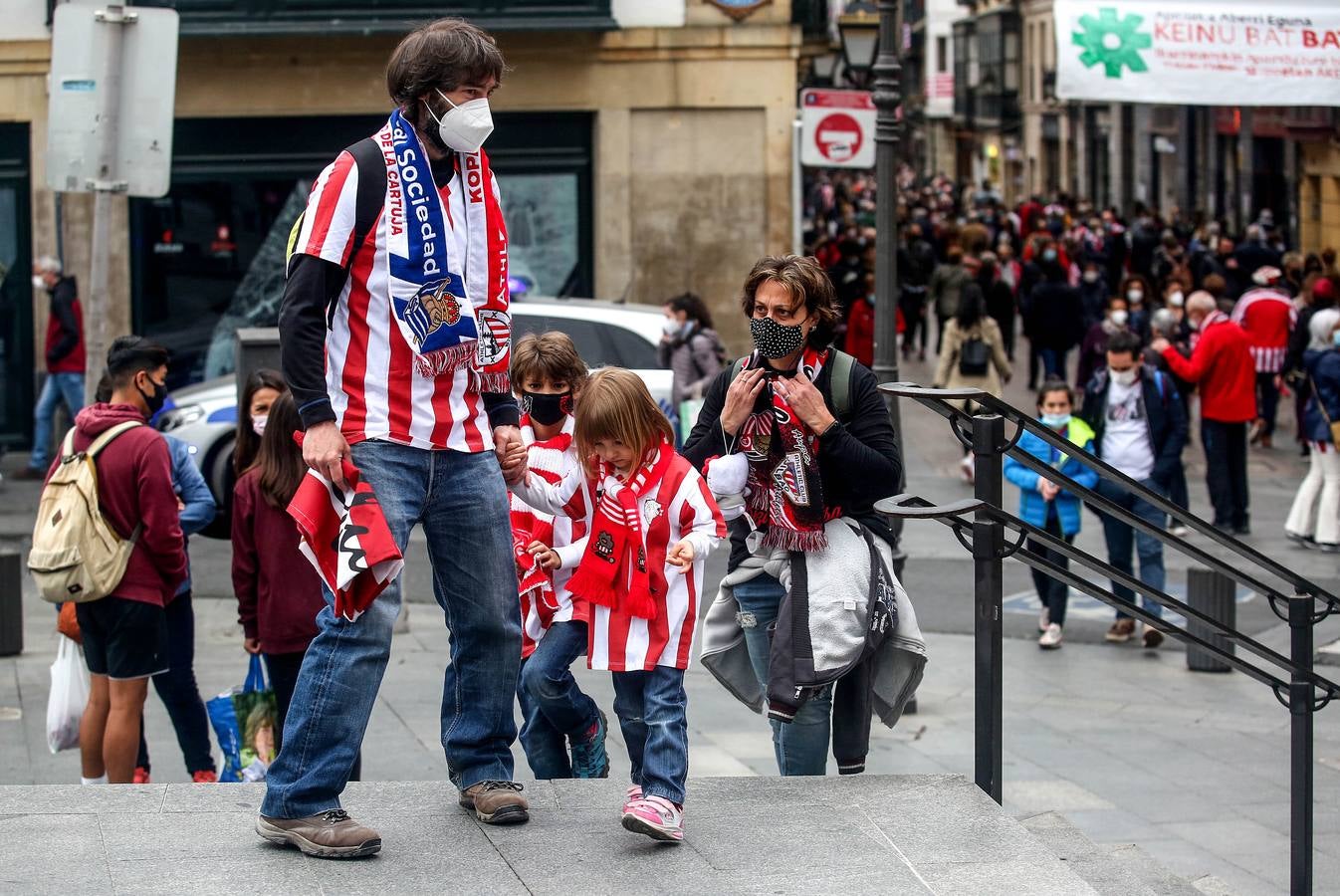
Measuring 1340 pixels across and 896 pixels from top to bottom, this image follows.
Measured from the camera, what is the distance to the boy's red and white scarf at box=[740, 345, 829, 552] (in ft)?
16.8

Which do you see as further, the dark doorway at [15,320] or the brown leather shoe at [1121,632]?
the dark doorway at [15,320]

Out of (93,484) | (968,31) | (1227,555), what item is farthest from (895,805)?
(968,31)

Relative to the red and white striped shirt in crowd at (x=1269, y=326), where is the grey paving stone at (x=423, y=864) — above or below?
below

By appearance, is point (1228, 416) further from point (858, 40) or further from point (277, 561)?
point (277, 561)

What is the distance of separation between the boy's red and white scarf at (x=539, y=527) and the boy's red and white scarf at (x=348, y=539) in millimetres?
1211

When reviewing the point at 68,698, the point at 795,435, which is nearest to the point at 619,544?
the point at 795,435

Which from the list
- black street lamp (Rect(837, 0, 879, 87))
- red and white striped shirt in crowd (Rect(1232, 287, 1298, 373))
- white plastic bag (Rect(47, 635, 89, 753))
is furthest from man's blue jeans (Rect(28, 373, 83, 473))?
red and white striped shirt in crowd (Rect(1232, 287, 1298, 373))

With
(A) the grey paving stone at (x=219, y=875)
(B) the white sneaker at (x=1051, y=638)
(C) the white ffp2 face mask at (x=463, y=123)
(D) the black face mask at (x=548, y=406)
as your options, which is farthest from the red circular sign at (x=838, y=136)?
(A) the grey paving stone at (x=219, y=875)

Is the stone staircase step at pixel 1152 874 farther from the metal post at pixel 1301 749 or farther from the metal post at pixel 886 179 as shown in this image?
the metal post at pixel 886 179

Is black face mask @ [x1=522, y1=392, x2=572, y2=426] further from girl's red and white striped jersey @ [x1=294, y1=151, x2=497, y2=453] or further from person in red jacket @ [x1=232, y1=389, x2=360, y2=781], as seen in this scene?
girl's red and white striped jersey @ [x1=294, y1=151, x2=497, y2=453]

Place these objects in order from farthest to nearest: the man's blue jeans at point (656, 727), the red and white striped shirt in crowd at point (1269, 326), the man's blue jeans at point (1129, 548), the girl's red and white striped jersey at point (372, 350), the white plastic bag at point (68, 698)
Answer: the red and white striped shirt in crowd at point (1269, 326)
the man's blue jeans at point (1129, 548)
the white plastic bag at point (68, 698)
the man's blue jeans at point (656, 727)
the girl's red and white striped jersey at point (372, 350)

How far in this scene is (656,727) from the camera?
473 centimetres

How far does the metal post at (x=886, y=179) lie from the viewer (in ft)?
32.9

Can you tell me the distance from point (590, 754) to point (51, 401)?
39.6 feet
